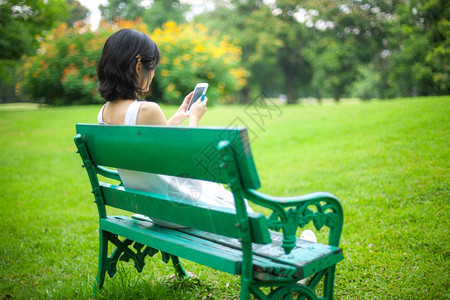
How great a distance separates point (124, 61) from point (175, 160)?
0.89m

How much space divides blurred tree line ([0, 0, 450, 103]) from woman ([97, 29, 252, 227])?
15.8 m

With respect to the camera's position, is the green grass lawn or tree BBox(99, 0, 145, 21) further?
tree BBox(99, 0, 145, 21)

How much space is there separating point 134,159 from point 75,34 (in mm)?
15459

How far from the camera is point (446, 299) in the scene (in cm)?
250

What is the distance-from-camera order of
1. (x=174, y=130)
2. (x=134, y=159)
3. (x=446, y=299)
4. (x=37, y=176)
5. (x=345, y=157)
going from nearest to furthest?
(x=174, y=130)
(x=134, y=159)
(x=446, y=299)
(x=345, y=157)
(x=37, y=176)

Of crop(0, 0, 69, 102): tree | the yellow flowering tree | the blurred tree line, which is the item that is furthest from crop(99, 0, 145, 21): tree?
the yellow flowering tree

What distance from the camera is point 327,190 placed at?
5.21 metres

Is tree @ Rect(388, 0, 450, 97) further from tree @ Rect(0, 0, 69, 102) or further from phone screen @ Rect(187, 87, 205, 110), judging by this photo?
tree @ Rect(0, 0, 69, 102)

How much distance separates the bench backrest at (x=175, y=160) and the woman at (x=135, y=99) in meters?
0.13

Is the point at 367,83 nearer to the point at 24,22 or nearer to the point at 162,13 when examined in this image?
the point at 162,13

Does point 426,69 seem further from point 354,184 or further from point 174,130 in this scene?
point 174,130

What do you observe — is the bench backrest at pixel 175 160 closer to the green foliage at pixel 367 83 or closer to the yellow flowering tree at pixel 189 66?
the yellow flowering tree at pixel 189 66

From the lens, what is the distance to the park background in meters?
3.03

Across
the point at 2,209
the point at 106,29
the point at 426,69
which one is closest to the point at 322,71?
the point at 426,69
